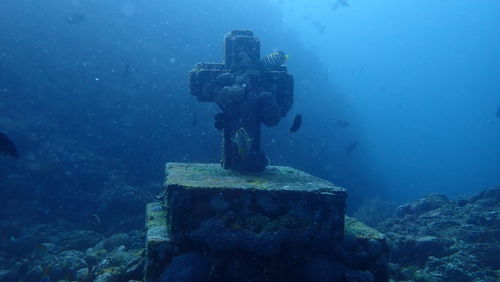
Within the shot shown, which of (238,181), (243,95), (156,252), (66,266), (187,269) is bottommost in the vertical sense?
(66,266)

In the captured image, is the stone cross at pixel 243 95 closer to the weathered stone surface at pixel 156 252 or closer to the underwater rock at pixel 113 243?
the weathered stone surface at pixel 156 252

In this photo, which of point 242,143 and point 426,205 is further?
point 426,205

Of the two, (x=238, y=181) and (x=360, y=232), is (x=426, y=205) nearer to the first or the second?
(x=360, y=232)

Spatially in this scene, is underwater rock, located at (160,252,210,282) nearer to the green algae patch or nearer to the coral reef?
the green algae patch

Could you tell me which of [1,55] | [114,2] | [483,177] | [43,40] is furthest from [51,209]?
[483,177]

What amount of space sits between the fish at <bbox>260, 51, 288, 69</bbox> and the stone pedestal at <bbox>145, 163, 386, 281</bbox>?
2876mm

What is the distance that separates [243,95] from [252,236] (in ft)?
8.14

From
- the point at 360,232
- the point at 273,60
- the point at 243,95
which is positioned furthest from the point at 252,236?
the point at 273,60

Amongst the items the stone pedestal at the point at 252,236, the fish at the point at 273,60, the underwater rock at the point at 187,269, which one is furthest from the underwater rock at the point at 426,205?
the underwater rock at the point at 187,269

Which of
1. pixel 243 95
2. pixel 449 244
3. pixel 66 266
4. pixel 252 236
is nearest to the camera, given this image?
pixel 252 236

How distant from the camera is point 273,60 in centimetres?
651

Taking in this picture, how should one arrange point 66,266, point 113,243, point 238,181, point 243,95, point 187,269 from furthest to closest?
1. point 113,243
2. point 66,266
3. point 243,95
4. point 238,181
5. point 187,269

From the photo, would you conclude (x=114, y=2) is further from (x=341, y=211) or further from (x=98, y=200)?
(x=341, y=211)

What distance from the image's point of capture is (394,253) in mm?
7391
